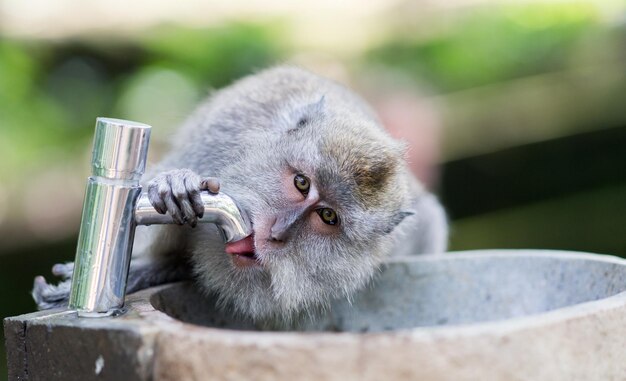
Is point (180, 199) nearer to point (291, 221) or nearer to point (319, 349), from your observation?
point (291, 221)

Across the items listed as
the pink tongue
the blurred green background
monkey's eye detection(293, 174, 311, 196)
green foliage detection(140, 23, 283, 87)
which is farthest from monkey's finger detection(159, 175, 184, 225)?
green foliage detection(140, 23, 283, 87)

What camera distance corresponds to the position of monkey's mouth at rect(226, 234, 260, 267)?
2205 millimetres

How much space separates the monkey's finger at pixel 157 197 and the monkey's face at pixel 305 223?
32 centimetres

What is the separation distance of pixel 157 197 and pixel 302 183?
0.54 m

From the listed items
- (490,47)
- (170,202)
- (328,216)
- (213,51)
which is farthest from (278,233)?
(490,47)

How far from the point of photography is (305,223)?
2.33m

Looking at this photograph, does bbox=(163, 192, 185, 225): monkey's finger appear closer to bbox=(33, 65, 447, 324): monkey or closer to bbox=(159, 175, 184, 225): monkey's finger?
bbox=(159, 175, 184, 225): monkey's finger

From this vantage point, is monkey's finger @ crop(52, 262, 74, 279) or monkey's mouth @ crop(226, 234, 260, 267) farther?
monkey's finger @ crop(52, 262, 74, 279)

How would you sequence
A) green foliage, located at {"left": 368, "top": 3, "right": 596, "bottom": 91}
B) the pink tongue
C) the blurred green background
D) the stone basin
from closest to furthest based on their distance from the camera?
the stone basin < the pink tongue < the blurred green background < green foliage, located at {"left": 368, "top": 3, "right": 596, "bottom": 91}

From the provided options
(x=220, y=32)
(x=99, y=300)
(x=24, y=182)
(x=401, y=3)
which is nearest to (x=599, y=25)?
(x=401, y=3)

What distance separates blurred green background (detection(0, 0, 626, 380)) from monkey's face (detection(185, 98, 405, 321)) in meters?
2.13

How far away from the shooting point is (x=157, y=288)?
86.0 inches

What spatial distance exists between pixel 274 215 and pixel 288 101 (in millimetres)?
638

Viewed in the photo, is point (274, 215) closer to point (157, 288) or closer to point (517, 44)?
point (157, 288)
